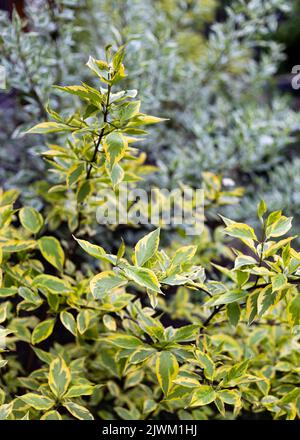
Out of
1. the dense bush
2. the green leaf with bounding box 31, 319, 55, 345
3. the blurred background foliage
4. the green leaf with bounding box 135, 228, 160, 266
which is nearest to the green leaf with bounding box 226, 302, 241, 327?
the dense bush

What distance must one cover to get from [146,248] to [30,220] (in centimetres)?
43

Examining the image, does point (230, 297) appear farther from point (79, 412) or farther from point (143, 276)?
point (79, 412)

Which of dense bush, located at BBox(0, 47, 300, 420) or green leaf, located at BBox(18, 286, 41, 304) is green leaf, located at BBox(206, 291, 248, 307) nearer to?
dense bush, located at BBox(0, 47, 300, 420)

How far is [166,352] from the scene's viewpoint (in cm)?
104

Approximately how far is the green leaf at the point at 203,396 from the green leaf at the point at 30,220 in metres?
0.58

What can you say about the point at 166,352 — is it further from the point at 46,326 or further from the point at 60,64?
the point at 60,64

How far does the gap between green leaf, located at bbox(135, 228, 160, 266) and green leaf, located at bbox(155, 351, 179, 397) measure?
0.23 meters

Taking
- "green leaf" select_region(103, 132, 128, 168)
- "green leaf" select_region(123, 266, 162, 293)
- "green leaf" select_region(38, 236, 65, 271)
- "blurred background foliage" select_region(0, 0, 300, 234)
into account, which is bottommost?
"green leaf" select_region(123, 266, 162, 293)

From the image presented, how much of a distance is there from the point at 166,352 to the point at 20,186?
A: 135 cm

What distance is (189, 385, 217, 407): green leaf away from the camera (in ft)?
3.20

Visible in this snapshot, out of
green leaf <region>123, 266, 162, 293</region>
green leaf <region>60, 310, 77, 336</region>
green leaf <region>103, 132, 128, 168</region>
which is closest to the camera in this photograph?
green leaf <region>123, 266, 162, 293</region>

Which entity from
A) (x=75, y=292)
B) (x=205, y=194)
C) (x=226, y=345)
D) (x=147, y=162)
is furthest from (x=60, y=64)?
(x=226, y=345)

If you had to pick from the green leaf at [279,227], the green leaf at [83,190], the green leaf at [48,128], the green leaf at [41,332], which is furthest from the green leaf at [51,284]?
the green leaf at [279,227]

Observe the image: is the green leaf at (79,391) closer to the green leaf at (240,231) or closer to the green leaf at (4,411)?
the green leaf at (4,411)
